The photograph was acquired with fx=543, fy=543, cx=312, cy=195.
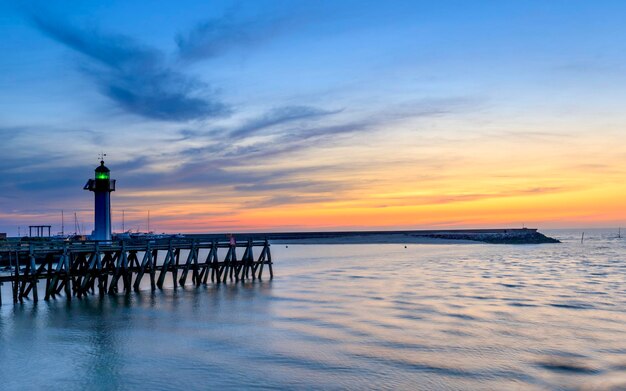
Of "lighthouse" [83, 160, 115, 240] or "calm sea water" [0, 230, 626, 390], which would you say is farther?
"lighthouse" [83, 160, 115, 240]

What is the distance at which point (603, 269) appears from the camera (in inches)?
1828

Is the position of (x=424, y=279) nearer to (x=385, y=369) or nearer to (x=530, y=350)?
(x=530, y=350)

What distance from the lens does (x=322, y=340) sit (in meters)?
18.9

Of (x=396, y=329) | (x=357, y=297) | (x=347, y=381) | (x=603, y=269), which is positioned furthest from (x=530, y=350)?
(x=603, y=269)

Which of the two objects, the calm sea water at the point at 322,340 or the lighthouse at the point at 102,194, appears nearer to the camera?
the calm sea water at the point at 322,340

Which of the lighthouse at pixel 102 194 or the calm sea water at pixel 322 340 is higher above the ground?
the lighthouse at pixel 102 194

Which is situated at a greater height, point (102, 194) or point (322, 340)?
point (102, 194)

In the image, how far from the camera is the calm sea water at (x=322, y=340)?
564 inches

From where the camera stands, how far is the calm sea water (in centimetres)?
1433

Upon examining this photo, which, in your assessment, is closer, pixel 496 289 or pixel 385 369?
pixel 385 369

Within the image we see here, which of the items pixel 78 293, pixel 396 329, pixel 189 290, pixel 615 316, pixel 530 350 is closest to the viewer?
pixel 530 350

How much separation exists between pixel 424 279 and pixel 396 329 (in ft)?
65.2

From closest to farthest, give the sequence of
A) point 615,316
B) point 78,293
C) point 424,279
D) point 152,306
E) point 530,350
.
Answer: point 530,350 < point 615,316 < point 152,306 < point 78,293 < point 424,279

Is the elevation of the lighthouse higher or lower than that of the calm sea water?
higher
